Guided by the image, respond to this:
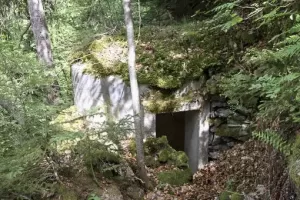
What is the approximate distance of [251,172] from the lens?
481 centimetres

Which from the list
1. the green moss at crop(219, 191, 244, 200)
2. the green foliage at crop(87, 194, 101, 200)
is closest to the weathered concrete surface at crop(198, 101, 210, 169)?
the green moss at crop(219, 191, 244, 200)

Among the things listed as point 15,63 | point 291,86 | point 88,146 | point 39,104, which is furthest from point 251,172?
point 15,63

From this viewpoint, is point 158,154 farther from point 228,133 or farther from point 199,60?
point 199,60

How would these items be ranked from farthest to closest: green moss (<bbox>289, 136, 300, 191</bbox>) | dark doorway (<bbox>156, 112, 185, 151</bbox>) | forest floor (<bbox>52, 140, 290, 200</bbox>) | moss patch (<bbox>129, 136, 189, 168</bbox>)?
dark doorway (<bbox>156, 112, 185, 151</bbox>) → moss patch (<bbox>129, 136, 189, 168</bbox>) → forest floor (<bbox>52, 140, 290, 200</bbox>) → green moss (<bbox>289, 136, 300, 191</bbox>)

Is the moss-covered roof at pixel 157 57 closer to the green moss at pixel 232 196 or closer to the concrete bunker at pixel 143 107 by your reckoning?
the concrete bunker at pixel 143 107

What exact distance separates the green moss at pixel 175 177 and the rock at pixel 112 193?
1400mm

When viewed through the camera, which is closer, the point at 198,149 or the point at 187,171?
the point at 187,171

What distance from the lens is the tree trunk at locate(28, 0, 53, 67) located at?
8398 millimetres

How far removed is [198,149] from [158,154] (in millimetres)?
942

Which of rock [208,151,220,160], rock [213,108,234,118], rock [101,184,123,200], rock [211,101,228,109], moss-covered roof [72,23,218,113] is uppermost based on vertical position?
moss-covered roof [72,23,218,113]

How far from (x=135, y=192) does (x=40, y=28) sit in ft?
16.9

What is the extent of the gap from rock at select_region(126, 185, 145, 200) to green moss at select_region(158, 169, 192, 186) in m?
0.93

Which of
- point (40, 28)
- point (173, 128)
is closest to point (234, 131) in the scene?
point (173, 128)

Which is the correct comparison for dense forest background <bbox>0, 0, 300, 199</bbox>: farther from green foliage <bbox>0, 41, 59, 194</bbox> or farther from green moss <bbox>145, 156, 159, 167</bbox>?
green moss <bbox>145, 156, 159, 167</bbox>
